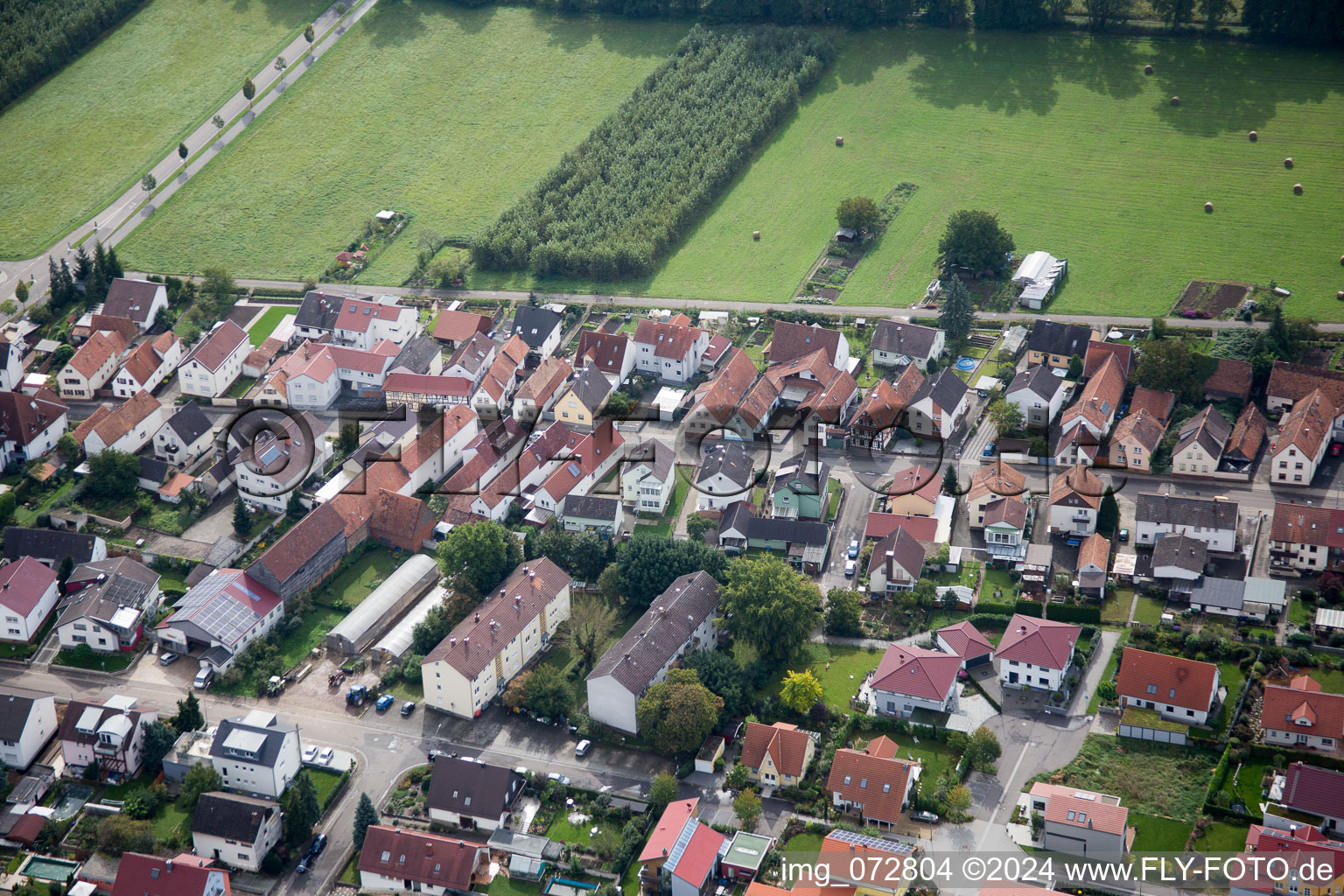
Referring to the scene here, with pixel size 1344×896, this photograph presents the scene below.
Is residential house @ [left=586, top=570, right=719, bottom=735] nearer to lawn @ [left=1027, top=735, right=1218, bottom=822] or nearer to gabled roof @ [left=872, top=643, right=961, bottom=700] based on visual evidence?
gabled roof @ [left=872, top=643, right=961, bottom=700]

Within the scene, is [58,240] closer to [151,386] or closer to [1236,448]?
[151,386]

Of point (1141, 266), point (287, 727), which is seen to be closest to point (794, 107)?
point (1141, 266)

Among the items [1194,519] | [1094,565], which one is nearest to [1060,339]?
[1194,519]

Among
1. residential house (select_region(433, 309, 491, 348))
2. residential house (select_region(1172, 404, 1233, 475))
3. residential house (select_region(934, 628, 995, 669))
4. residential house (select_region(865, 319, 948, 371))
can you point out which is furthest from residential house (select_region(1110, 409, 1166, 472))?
residential house (select_region(433, 309, 491, 348))

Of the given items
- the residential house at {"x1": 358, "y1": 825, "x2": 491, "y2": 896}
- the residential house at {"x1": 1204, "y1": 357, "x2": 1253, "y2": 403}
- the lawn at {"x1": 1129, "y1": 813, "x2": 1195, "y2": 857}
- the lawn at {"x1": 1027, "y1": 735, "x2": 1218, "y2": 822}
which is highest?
the residential house at {"x1": 1204, "y1": 357, "x2": 1253, "y2": 403}

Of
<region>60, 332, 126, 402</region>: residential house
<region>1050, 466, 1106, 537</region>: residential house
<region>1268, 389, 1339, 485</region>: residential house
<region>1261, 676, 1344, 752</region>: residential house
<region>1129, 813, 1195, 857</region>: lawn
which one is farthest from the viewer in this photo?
<region>60, 332, 126, 402</region>: residential house

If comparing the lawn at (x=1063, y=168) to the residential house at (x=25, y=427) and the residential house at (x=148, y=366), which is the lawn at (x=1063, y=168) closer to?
the residential house at (x=148, y=366)
